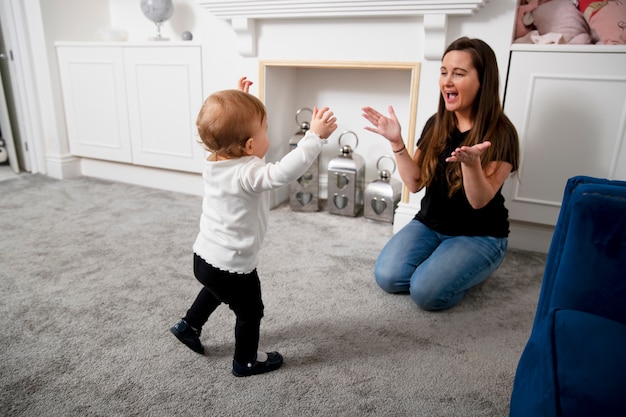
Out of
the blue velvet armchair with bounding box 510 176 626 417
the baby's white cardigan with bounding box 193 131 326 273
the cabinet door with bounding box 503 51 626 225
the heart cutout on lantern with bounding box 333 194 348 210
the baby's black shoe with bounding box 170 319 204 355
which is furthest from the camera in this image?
the heart cutout on lantern with bounding box 333 194 348 210

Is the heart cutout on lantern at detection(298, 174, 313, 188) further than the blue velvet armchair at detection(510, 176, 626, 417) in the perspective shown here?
Yes

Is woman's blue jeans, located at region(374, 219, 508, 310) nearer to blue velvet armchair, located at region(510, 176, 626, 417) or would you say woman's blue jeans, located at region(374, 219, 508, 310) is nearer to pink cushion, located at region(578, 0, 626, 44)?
blue velvet armchair, located at region(510, 176, 626, 417)

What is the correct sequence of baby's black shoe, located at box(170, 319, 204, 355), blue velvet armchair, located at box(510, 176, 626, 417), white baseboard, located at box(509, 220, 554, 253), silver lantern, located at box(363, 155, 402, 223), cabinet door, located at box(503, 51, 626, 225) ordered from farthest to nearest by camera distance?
silver lantern, located at box(363, 155, 402, 223)
white baseboard, located at box(509, 220, 554, 253)
cabinet door, located at box(503, 51, 626, 225)
baby's black shoe, located at box(170, 319, 204, 355)
blue velvet armchair, located at box(510, 176, 626, 417)

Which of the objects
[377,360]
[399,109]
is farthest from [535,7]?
[377,360]

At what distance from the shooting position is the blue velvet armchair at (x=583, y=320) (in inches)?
25.3

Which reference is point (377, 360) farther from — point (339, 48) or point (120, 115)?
point (120, 115)

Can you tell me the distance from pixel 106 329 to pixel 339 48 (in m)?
1.51

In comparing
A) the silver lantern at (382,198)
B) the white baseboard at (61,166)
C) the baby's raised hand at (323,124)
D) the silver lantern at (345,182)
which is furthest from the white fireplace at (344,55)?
the white baseboard at (61,166)

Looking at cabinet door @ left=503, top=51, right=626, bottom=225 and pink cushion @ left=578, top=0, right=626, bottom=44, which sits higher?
pink cushion @ left=578, top=0, right=626, bottom=44

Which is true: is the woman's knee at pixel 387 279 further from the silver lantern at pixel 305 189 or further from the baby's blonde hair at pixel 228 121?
the silver lantern at pixel 305 189

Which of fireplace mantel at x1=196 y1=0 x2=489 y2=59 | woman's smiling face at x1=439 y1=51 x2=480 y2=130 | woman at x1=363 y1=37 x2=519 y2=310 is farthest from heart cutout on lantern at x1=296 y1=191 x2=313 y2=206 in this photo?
woman's smiling face at x1=439 y1=51 x2=480 y2=130

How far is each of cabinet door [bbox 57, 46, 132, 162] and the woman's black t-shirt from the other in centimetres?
200

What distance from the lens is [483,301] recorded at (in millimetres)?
1585

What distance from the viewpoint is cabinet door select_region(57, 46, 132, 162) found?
2.79m
